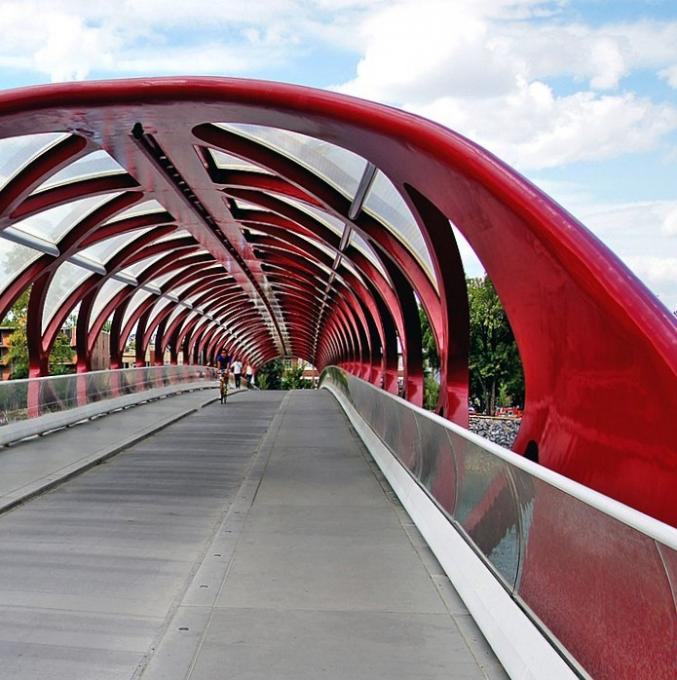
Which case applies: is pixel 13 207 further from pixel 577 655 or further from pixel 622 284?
pixel 577 655

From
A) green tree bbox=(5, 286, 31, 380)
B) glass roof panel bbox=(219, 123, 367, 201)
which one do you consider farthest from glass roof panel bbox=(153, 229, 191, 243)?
green tree bbox=(5, 286, 31, 380)

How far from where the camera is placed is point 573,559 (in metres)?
4.01

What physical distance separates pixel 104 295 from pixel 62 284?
5487mm

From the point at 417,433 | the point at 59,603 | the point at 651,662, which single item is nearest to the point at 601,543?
the point at 651,662

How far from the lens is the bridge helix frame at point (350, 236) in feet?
18.3

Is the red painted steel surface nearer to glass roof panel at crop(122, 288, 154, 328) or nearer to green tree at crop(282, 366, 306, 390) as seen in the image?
glass roof panel at crop(122, 288, 154, 328)

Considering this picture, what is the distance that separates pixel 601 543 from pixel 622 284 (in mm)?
2169

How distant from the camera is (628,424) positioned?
18.1 ft

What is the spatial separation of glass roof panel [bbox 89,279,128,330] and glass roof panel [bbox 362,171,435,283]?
60.8 feet

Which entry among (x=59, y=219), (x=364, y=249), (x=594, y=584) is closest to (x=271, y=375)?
(x=59, y=219)

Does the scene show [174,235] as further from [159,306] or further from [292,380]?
[292,380]

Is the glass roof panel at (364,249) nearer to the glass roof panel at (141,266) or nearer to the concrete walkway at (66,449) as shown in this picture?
the concrete walkway at (66,449)

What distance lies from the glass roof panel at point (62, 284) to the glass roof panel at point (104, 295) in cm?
351

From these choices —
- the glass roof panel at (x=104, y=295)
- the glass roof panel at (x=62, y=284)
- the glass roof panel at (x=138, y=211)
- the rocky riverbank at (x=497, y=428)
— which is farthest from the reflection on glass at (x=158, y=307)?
the glass roof panel at (x=138, y=211)
